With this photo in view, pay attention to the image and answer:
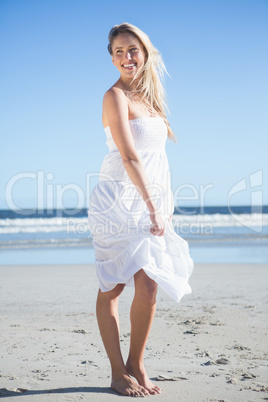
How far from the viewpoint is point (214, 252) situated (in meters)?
10.5

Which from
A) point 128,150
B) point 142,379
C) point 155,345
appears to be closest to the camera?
point 128,150

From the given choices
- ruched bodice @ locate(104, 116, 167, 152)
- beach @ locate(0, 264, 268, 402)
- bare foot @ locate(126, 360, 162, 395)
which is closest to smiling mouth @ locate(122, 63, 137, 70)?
ruched bodice @ locate(104, 116, 167, 152)

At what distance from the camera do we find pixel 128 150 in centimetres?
224

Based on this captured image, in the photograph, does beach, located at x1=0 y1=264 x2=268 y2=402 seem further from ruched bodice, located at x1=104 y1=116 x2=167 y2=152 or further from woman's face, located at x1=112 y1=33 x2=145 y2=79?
woman's face, located at x1=112 y1=33 x2=145 y2=79

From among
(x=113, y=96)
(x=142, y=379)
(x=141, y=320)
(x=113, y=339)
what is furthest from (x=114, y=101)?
(x=142, y=379)

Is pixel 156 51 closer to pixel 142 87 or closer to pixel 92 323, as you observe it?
pixel 142 87

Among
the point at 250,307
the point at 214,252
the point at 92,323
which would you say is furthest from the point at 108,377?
the point at 214,252

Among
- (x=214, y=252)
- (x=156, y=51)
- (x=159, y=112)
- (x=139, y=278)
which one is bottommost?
(x=214, y=252)

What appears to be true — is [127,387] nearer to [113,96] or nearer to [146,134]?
[146,134]

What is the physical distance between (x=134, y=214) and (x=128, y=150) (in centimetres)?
35

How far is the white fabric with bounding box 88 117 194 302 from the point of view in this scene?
2.27 m

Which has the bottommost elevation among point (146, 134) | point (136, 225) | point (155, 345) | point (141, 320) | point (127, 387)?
point (155, 345)

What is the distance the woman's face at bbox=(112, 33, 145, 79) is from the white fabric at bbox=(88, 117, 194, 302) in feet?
1.02

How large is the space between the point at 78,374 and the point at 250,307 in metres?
2.52
